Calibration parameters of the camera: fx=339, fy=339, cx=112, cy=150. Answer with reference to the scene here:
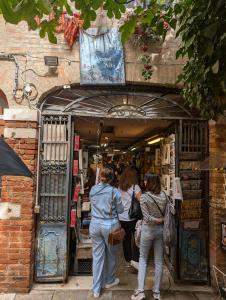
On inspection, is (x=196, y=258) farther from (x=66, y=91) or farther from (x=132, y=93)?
(x=66, y=91)

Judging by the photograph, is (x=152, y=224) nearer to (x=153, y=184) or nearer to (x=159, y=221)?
(x=159, y=221)

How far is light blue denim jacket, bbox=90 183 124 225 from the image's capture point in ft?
17.2

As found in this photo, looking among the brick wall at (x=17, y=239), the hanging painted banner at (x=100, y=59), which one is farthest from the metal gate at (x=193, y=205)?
the brick wall at (x=17, y=239)

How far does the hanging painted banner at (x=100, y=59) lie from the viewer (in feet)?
18.7

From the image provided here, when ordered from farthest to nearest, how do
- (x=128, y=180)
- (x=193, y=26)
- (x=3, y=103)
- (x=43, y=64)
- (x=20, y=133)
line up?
(x=128, y=180)
(x=3, y=103)
(x=43, y=64)
(x=20, y=133)
(x=193, y=26)

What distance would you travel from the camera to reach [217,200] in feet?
18.6

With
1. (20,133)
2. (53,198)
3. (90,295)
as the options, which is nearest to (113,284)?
(90,295)

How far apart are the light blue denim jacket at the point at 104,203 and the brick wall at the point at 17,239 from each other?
3.37 ft

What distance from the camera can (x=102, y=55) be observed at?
5.79 meters

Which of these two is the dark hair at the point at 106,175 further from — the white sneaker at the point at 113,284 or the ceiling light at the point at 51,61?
the ceiling light at the point at 51,61

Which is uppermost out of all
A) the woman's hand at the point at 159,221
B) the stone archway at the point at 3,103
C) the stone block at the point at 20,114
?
the stone archway at the point at 3,103

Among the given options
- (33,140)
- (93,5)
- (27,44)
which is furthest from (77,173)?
(93,5)

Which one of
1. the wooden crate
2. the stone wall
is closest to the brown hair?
the wooden crate

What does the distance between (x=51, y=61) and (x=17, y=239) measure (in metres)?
2.92
